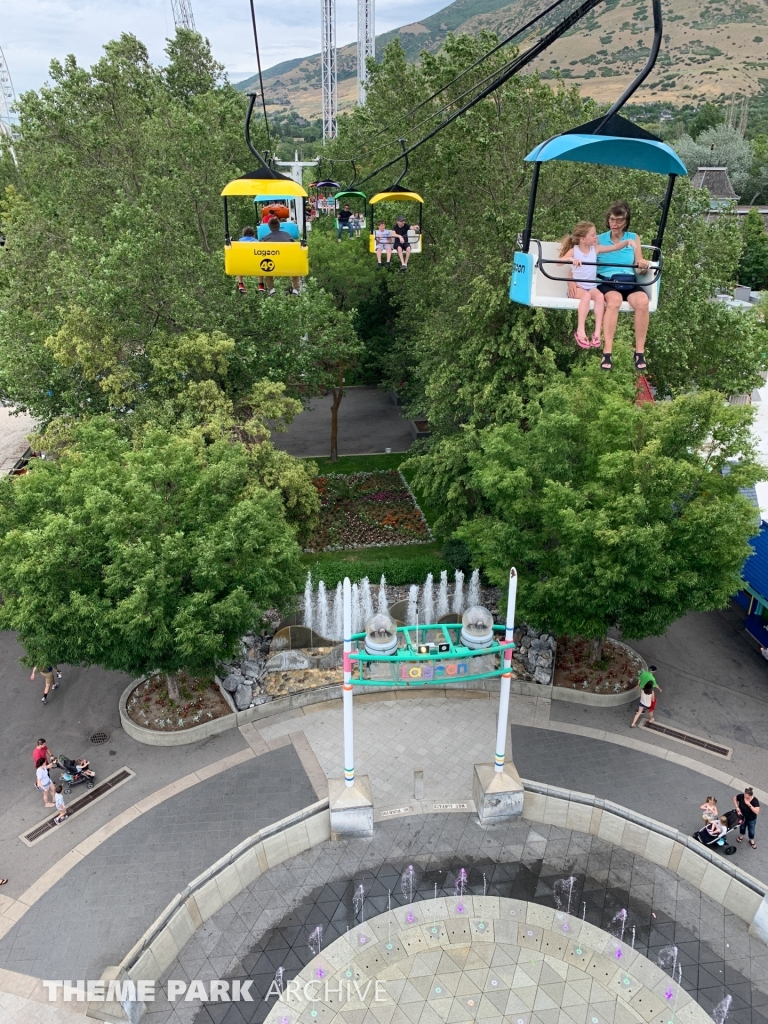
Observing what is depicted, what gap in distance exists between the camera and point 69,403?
70.3 feet

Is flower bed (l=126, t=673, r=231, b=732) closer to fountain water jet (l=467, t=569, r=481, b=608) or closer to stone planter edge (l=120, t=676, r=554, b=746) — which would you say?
stone planter edge (l=120, t=676, r=554, b=746)

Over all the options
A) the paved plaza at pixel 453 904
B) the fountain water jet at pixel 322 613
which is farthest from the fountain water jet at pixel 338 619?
the paved plaza at pixel 453 904

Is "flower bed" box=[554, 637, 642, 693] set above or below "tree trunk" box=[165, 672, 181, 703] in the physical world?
below

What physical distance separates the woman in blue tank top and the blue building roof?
12428 mm

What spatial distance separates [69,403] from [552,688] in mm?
17198

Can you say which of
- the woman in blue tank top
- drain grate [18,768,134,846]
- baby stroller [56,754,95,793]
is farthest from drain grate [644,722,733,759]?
baby stroller [56,754,95,793]

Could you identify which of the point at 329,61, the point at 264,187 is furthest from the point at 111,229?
the point at 329,61

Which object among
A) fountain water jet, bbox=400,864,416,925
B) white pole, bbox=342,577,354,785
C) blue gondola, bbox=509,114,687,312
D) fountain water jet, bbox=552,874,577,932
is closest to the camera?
blue gondola, bbox=509,114,687,312

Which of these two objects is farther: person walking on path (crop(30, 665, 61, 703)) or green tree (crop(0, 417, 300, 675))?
person walking on path (crop(30, 665, 61, 703))

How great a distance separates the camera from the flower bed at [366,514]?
2508 cm

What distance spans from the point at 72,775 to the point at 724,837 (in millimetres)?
14021

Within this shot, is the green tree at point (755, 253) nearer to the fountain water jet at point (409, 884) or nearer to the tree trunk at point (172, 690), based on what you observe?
the tree trunk at point (172, 690)

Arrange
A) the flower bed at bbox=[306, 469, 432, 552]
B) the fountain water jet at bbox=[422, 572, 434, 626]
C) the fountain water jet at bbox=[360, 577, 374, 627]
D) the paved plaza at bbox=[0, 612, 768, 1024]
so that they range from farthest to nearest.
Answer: the flower bed at bbox=[306, 469, 432, 552] → the fountain water jet at bbox=[360, 577, 374, 627] → the fountain water jet at bbox=[422, 572, 434, 626] → the paved plaza at bbox=[0, 612, 768, 1024]

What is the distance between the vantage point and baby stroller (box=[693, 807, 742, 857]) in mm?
13328
